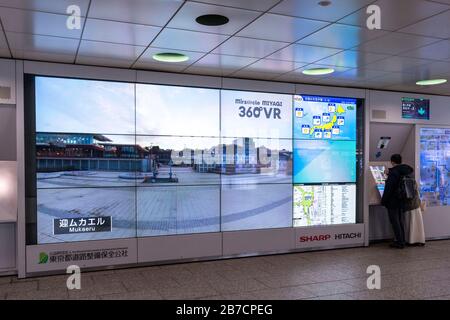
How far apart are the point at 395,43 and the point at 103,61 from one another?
352 centimetres

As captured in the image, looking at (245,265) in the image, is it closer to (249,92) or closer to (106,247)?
(106,247)

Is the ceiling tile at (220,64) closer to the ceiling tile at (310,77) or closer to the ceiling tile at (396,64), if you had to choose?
the ceiling tile at (310,77)

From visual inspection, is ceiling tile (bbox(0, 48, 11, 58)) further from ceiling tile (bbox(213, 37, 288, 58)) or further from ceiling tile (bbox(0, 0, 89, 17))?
ceiling tile (bbox(213, 37, 288, 58))

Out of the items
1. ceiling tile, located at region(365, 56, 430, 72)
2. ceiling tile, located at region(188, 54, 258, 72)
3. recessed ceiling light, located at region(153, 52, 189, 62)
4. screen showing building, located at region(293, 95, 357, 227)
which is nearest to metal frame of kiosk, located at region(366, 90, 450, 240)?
screen showing building, located at region(293, 95, 357, 227)

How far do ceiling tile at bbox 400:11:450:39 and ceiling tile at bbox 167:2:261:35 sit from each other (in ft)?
5.17

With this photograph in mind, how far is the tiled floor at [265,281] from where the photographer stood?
4574mm

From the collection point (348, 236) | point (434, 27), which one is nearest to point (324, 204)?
point (348, 236)

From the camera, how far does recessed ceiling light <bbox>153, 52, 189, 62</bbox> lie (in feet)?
16.7

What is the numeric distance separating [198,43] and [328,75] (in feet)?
8.16

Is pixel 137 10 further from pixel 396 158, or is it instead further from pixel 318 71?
pixel 396 158

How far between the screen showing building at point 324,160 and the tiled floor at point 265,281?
2.82 ft

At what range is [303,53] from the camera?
4.90 metres

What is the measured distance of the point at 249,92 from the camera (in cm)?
654
